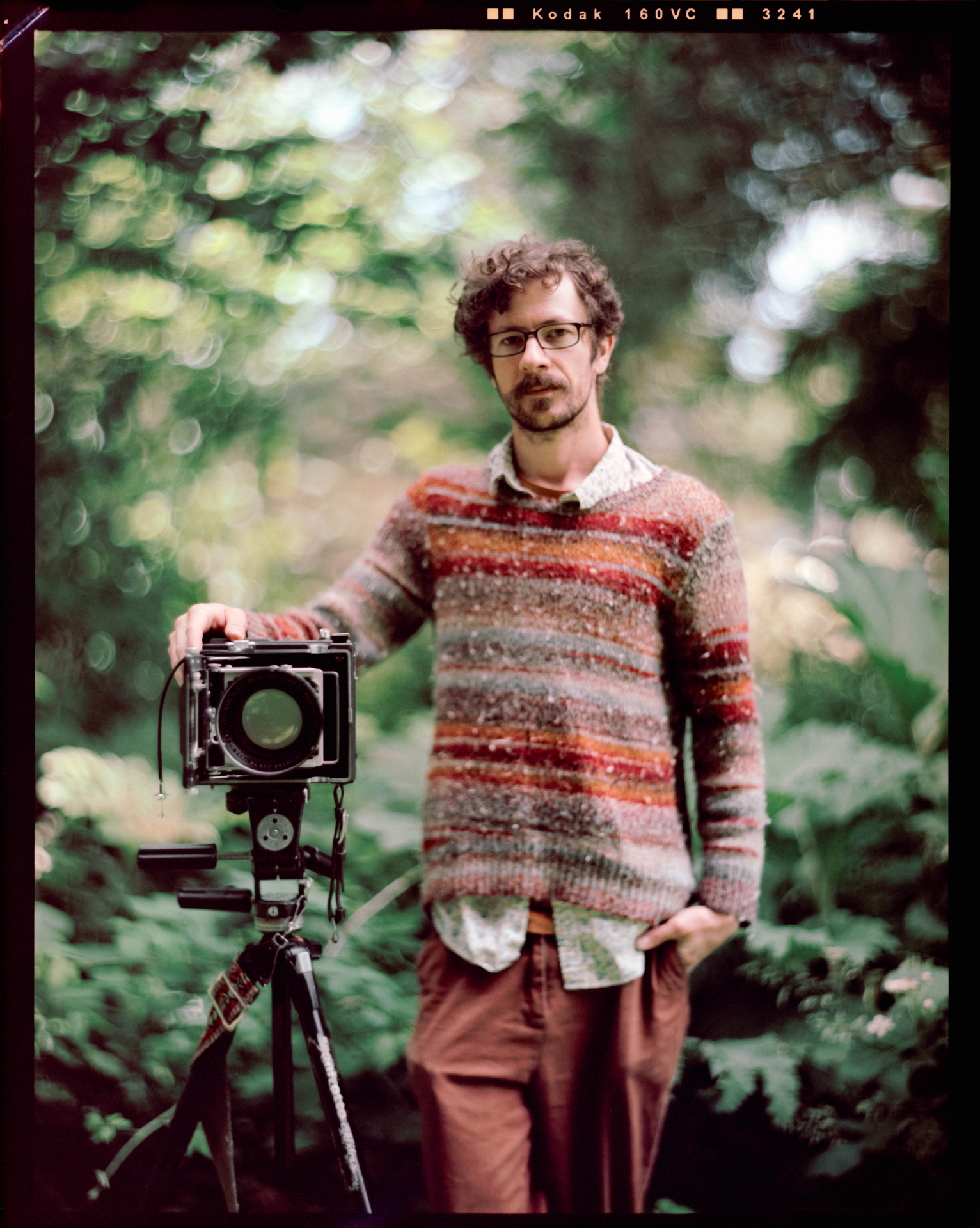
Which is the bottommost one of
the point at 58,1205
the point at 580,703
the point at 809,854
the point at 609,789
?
the point at 58,1205

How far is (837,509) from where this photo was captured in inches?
76.9

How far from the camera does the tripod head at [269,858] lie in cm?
165

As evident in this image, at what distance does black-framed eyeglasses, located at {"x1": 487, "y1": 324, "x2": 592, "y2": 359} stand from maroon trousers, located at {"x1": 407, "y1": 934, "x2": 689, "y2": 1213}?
107 cm

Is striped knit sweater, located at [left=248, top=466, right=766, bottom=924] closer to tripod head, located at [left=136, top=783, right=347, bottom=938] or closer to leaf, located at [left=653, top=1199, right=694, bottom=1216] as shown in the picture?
tripod head, located at [left=136, top=783, right=347, bottom=938]

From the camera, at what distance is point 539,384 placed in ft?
5.75

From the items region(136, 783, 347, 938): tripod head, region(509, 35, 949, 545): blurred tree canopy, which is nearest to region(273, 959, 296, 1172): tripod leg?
region(136, 783, 347, 938): tripod head

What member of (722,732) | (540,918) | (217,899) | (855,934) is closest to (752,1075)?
(855,934)

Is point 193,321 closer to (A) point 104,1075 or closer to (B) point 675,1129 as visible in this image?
(A) point 104,1075

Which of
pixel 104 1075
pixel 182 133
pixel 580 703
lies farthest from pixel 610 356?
pixel 104 1075

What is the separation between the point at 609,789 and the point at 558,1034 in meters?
0.45

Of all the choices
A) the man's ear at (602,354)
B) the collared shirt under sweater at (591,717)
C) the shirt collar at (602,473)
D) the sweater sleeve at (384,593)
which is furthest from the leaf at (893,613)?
Answer: the sweater sleeve at (384,593)

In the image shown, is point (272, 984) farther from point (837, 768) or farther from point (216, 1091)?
point (837, 768)

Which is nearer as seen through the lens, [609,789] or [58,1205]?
[609,789]

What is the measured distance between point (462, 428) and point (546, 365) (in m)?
0.28
